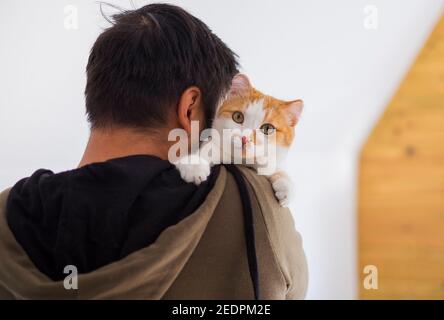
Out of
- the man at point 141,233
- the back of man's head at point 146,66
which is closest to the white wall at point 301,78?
the back of man's head at point 146,66

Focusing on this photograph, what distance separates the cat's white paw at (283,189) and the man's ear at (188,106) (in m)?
0.17

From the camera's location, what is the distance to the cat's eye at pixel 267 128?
110 centimetres

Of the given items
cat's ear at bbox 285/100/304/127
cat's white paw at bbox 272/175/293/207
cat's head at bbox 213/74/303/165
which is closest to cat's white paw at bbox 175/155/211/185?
cat's white paw at bbox 272/175/293/207

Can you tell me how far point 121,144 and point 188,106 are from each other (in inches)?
5.0

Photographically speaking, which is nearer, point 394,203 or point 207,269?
point 207,269

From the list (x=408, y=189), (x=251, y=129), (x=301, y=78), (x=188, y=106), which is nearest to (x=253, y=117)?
(x=251, y=129)

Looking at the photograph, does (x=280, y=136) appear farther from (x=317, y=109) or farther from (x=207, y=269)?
(x=317, y=109)

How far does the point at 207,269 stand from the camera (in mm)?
742

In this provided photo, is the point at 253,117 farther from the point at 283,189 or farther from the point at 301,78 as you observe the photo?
the point at 301,78

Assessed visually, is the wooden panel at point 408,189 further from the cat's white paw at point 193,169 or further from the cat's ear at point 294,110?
the cat's white paw at point 193,169

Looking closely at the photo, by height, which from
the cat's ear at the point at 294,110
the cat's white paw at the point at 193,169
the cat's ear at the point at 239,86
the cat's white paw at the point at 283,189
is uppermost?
the cat's ear at the point at 239,86
